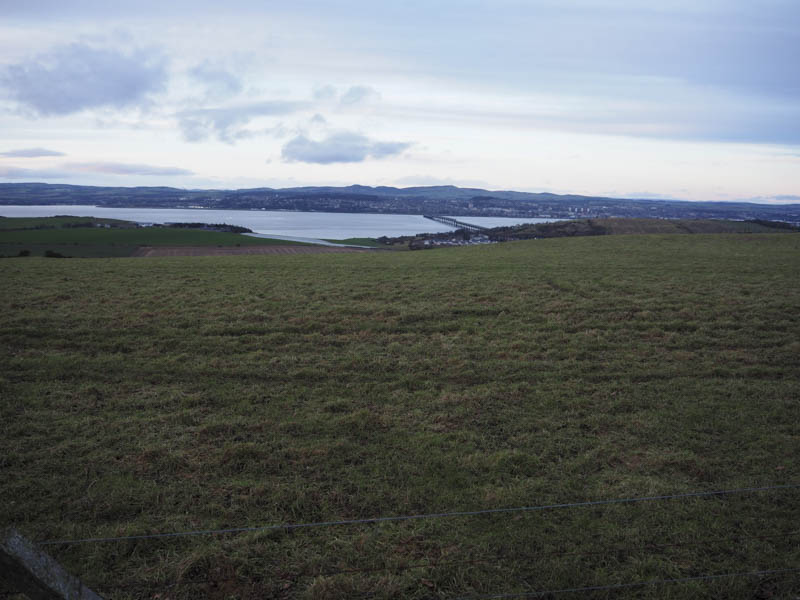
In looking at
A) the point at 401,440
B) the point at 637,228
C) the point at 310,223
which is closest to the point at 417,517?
the point at 401,440

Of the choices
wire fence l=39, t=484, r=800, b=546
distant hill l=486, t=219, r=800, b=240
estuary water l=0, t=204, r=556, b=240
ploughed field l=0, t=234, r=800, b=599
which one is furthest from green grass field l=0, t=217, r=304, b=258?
wire fence l=39, t=484, r=800, b=546

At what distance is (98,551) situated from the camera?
4.89 m

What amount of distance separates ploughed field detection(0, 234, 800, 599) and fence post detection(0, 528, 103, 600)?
207 cm

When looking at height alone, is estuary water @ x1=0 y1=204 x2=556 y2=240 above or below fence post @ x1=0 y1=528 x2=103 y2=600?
above

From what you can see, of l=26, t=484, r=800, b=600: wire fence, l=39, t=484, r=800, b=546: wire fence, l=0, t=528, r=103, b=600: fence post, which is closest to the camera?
l=0, t=528, r=103, b=600: fence post

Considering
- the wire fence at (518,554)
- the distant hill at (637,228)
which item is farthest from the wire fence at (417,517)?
the distant hill at (637,228)

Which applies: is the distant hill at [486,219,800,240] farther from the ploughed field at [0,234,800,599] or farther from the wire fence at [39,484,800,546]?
the wire fence at [39,484,800,546]

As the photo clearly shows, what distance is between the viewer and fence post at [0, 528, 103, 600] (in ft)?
8.24

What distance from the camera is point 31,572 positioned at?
8.42 ft

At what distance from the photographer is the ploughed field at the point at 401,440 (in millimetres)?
4836

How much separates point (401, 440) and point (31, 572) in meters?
4.95

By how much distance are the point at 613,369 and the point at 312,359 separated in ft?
→ 19.4

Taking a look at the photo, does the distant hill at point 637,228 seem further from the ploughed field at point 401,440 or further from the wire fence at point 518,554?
the wire fence at point 518,554

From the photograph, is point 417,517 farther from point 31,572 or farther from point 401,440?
point 31,572
